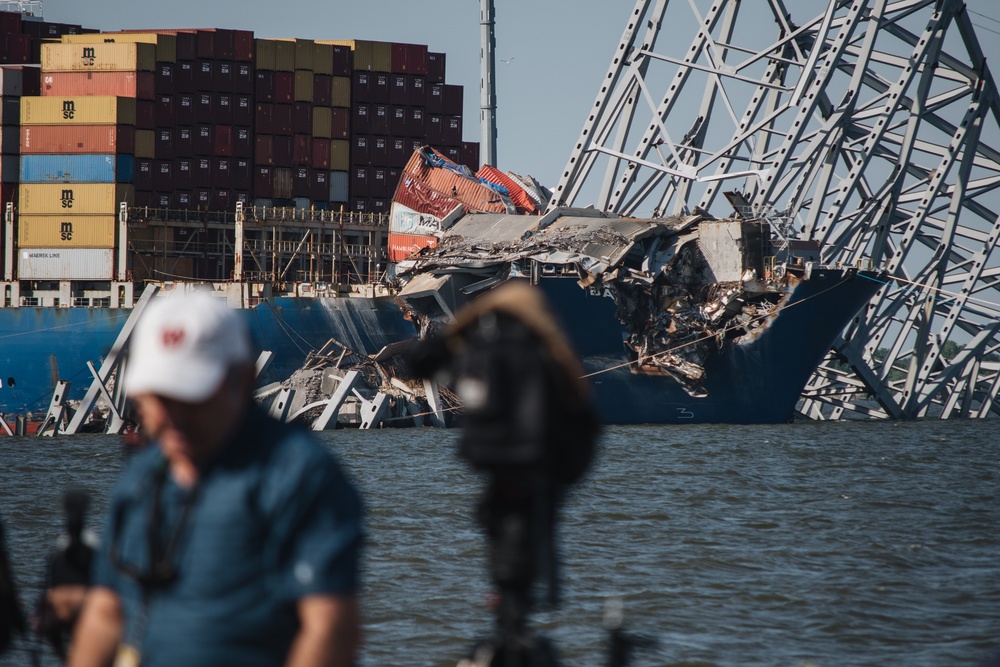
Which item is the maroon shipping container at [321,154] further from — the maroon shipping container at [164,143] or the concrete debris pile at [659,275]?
the concrete debris pile at [659,275]

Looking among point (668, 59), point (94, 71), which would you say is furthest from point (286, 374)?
point (94, 71)

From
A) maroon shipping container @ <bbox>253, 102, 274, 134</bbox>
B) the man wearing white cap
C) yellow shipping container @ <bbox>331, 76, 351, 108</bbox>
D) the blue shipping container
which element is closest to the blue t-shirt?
the man wearing white cap

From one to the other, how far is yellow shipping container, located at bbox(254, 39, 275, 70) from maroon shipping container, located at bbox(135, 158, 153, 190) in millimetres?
9639

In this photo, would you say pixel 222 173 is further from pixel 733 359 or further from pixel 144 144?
pixel 733 359

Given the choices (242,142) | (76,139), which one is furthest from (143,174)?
(242,142)

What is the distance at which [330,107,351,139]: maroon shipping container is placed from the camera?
72625mm

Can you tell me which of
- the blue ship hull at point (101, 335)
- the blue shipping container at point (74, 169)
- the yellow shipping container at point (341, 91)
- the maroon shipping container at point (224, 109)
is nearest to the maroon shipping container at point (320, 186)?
the yellow shipping container at point (341, 91)

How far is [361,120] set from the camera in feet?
240

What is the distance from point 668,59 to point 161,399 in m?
47.4

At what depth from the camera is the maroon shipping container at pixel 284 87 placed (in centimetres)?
7119

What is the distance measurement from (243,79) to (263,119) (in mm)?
2260

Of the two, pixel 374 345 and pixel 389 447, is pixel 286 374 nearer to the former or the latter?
pixel 374 345

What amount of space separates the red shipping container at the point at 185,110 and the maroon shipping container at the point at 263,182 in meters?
4.21

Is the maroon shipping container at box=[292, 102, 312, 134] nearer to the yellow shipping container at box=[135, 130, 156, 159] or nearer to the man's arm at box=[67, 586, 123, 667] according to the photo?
the yellow shipping container at box=[135, 130, 156, 159]
